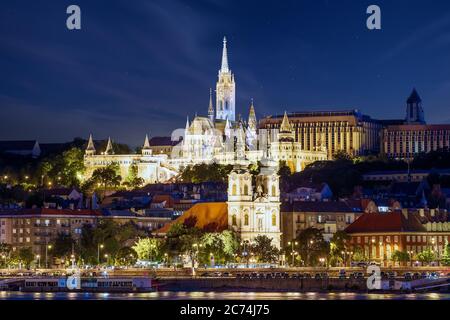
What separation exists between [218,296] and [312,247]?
29.9 meters

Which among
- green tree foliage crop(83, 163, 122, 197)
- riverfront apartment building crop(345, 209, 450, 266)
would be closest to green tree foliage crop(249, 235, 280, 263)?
riverfront apartment building crop(345, 209, 450, 266)

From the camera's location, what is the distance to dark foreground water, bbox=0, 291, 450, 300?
249 feet

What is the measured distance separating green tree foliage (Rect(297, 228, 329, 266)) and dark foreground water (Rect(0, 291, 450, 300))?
79.8ft

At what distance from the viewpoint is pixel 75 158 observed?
196375mm

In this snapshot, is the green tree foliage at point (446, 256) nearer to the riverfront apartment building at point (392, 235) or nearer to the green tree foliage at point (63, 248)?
the riverfront apartment building at point (392, 235)

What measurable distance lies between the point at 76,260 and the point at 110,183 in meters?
73.3

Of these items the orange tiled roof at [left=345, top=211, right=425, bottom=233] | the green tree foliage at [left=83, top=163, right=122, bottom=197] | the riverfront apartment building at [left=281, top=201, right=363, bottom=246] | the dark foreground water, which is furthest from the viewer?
the green tree foliage at [left=83, top=163, right=122, bottom=197]

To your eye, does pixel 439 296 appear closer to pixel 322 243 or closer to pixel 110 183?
pixel 322 243

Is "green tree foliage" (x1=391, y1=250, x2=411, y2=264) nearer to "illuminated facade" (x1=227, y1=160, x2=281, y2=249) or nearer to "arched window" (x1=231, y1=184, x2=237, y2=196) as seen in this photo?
"illuminated facade" (x1=227, y1=160, x2=281, y2=249)

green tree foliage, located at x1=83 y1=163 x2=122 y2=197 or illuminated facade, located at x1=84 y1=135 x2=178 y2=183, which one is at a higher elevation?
illuminated facade, located at x1=84 y1=135 x2=178 y2=183

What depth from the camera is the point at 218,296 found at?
78.6m

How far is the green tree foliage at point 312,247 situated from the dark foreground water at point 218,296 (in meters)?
24.3

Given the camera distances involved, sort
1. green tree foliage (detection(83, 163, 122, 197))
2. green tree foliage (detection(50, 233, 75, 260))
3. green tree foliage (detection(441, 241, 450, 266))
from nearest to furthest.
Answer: green tree foliage (detection(441, 241, 450, 266)) < green tree foliage (detection(50, 233, 75, 260)) < green tree foliage (detection(83, 163, 122, 197))

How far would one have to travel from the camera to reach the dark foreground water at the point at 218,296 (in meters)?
75.8
